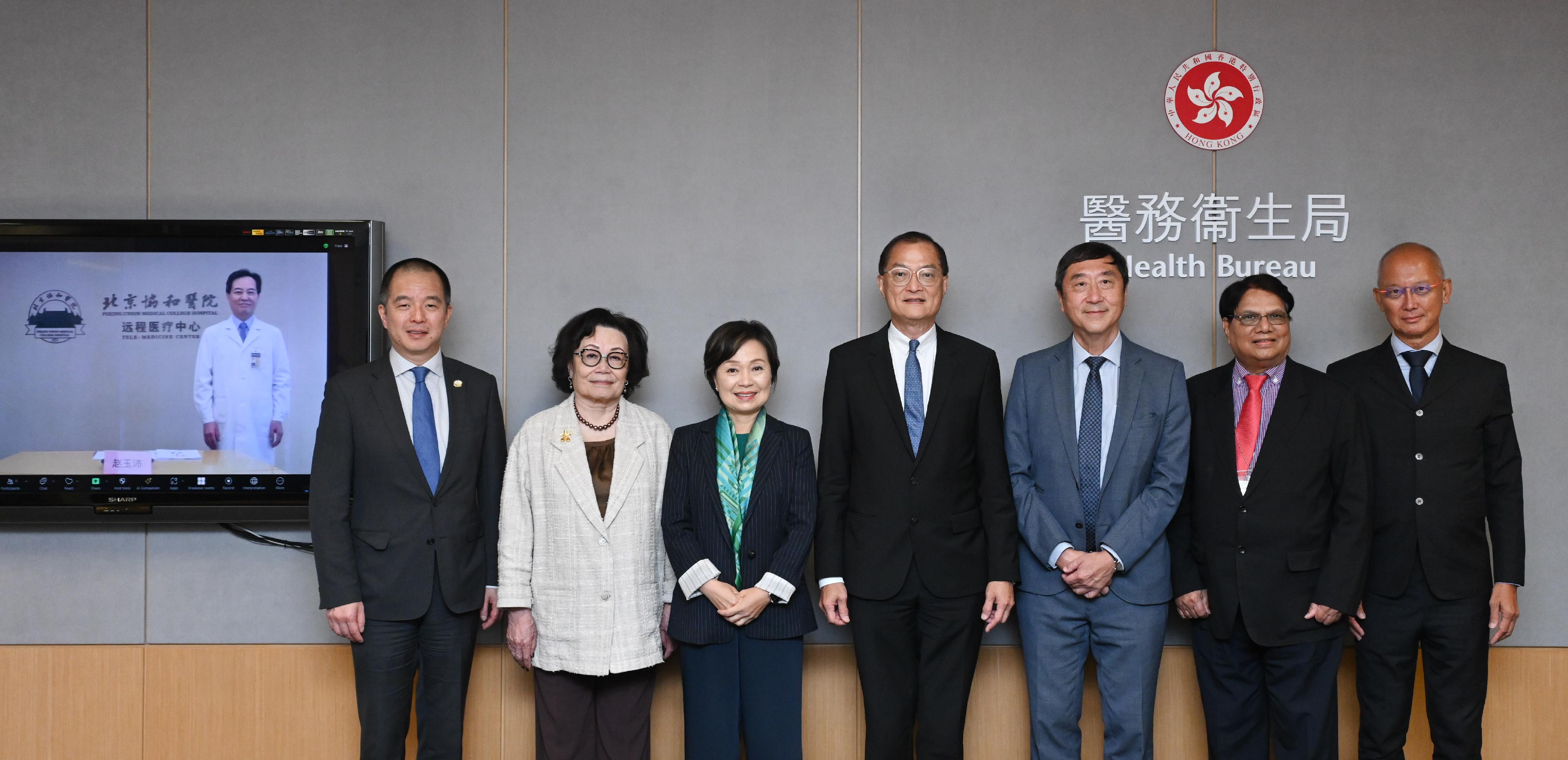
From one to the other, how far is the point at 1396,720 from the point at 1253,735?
0.48 metres

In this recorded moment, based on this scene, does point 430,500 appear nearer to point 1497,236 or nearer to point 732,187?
point 732,187

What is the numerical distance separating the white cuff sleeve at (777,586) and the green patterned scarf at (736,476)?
10 cm

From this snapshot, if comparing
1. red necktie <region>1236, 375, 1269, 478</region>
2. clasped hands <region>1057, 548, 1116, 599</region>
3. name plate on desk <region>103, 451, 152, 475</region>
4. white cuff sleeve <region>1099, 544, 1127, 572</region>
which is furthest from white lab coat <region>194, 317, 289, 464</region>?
red necktie <region>1236, 375, 1269, 478</region>

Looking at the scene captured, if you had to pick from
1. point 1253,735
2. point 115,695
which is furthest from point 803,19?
point 115,695

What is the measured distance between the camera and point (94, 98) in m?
3.35

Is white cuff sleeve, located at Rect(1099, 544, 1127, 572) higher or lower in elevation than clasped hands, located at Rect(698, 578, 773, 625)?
higher

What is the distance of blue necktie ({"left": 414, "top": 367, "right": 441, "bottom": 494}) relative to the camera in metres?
2.76

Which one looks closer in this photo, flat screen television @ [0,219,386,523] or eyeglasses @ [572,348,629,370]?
eyeglasses @ [572,348,629,370]

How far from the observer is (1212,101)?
3344mm

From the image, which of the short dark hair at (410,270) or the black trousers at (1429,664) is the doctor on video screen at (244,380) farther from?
the black trousers at (1429,664)

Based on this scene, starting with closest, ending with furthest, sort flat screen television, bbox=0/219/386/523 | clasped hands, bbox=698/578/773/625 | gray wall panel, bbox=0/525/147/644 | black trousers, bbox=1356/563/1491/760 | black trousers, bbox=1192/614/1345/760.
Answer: clasped hands, bbox=698/578/773/625, black trousers, bbox=1192/614/1345/760, black trousers, bbox=1356/563/1491/760, flat screen television, bbox=0/219/386/523, gray wall panel, bbox=0/525/147/644

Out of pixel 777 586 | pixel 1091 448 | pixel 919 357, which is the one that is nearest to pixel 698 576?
pixel 777 586

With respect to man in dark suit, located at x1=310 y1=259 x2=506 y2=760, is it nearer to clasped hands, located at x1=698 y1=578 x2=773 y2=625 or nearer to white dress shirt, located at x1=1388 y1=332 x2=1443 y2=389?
clasped hands, located at x1=698 y1=578 x2=773 y2=625

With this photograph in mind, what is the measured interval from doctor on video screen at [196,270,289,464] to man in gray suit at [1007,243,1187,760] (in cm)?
271
